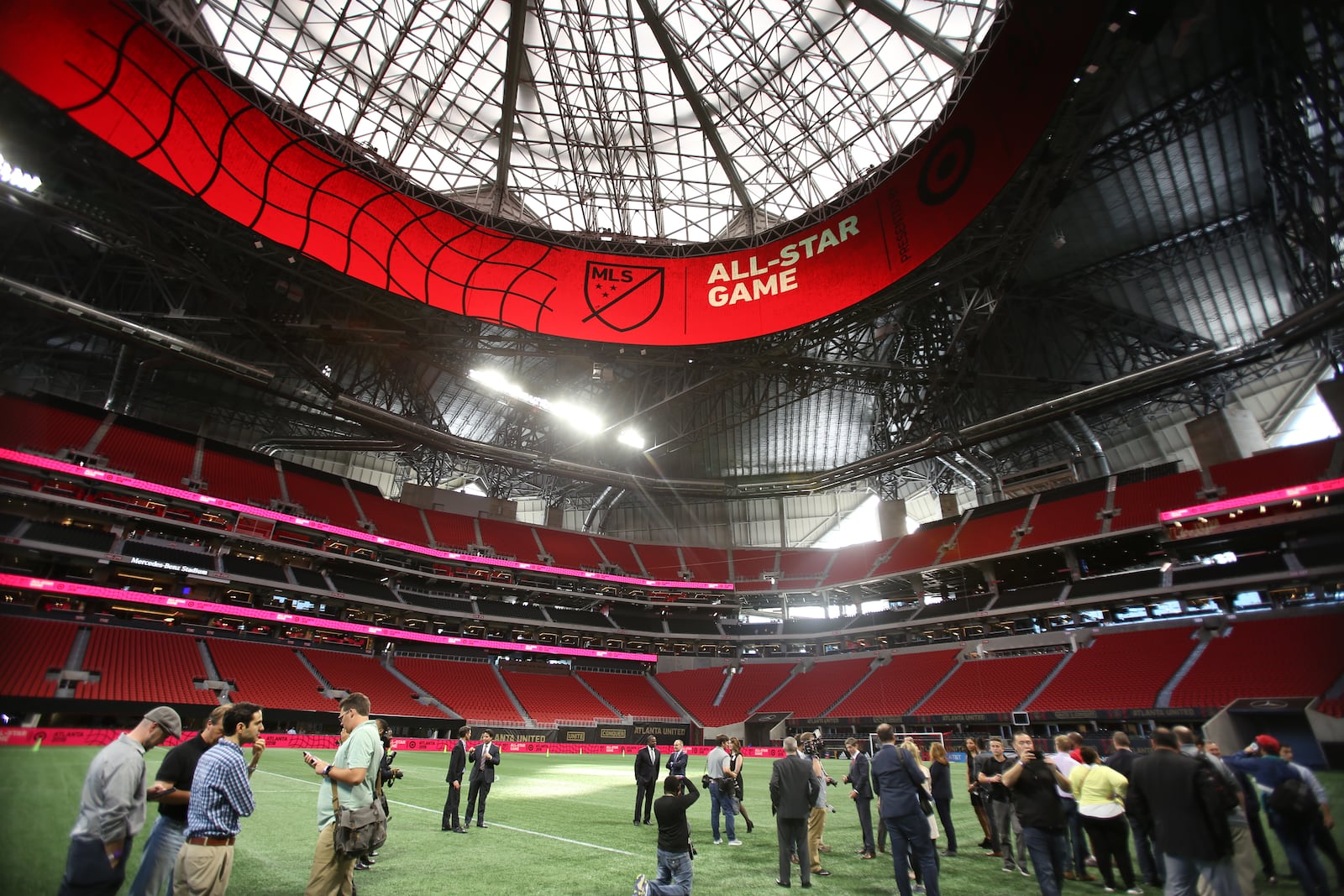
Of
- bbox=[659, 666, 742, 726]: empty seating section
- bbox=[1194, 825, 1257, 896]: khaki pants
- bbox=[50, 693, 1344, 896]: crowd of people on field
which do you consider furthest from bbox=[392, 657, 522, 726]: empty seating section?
bbox=[1194, 825, 1257, 896]: khaki pants

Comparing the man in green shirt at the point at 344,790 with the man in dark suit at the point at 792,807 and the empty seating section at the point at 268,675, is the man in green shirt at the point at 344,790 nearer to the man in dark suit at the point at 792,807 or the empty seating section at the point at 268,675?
the man in dark suit at the point at 792,807

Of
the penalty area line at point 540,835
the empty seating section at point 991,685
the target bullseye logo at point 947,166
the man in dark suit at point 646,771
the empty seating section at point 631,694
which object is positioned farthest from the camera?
the empty seating section at point 631,694

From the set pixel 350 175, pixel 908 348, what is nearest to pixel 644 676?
pixel 908 348

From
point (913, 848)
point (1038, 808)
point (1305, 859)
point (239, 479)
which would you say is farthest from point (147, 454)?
point (1305, 859)

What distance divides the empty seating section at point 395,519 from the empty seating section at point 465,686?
8.80 m

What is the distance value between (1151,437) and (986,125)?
107 feet

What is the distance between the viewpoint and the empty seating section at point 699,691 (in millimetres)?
44094

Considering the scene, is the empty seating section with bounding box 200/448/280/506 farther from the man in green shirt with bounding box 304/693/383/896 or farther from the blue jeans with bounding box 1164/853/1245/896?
the blue jeans with bounding box 1164/853/1245/896

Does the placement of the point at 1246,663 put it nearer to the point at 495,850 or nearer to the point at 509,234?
the point at 495,850

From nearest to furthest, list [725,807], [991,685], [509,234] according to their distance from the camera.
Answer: [725,807], [509,234], [991,685]

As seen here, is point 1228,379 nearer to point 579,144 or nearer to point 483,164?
point 579,144

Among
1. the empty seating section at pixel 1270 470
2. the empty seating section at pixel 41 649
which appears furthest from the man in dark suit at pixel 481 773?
the empty seating section at pixel 1270 470

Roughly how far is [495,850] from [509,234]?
28.6 meters

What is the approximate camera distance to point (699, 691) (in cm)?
4722
